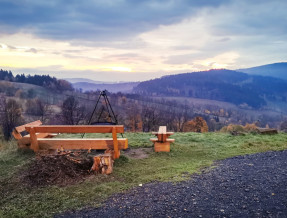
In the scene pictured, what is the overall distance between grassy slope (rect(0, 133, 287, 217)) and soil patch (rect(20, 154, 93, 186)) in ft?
0.90

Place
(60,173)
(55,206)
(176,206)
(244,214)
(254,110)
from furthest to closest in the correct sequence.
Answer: (254,110) → (60,173) → (55,206) → (176,206) → (244,214)

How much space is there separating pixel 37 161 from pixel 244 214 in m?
4.79

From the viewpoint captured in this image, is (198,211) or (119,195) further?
(119,195)

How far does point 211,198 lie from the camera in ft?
13.9

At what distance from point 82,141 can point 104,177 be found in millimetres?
1836

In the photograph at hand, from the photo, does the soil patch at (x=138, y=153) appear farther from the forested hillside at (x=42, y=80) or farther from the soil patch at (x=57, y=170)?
the forested hillside at (x=42, y=80)

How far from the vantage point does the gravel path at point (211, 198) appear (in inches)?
150

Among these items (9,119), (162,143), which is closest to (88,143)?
(162,143)

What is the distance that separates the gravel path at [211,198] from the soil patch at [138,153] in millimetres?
2885

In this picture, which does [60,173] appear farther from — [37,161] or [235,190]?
[235,190]

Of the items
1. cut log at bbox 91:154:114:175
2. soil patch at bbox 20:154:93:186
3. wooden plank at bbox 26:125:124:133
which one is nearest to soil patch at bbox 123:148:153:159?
wooden plank at bbox 26:125:124:133

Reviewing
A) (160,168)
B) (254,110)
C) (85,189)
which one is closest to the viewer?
(85,189)

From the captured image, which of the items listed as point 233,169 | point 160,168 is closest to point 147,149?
point 160,168

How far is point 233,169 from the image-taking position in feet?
19.2
